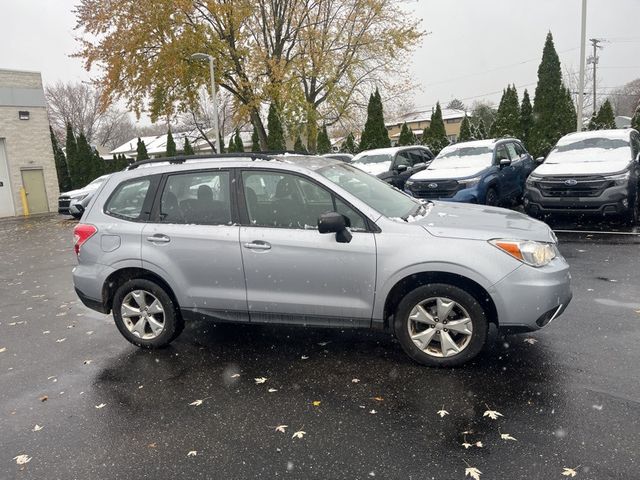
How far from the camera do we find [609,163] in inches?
367

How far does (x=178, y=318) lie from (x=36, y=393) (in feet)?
4.32

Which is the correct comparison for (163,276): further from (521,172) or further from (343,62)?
(343,62)

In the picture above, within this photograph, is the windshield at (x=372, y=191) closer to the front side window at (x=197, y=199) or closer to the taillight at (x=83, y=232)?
the front side window at (x=197, y=199)

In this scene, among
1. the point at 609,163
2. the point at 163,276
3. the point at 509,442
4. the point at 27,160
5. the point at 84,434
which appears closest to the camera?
the point at 509,442

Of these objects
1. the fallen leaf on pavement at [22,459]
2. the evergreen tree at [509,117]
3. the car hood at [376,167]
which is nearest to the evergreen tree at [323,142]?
the evergreen tree at [509,117]

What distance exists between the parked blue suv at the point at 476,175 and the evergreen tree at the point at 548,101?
1126 cm

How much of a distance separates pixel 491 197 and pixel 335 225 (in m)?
7.97

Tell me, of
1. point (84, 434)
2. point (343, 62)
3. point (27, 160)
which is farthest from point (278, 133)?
point (84, 434)

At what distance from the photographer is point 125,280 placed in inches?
193

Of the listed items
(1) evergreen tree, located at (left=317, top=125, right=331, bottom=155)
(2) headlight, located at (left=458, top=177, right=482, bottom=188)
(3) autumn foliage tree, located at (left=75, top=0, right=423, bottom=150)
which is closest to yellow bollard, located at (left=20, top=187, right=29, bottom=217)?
(3) autumn foliage tree, located at (left=75, top=0, right=423, bottom=150)

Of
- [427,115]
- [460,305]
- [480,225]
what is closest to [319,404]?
[460,305]

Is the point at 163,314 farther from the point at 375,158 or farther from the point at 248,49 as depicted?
the point at 248,49

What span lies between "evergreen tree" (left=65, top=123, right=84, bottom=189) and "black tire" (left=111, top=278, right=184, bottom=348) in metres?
30.9

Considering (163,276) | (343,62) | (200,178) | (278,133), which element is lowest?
(163,276)
